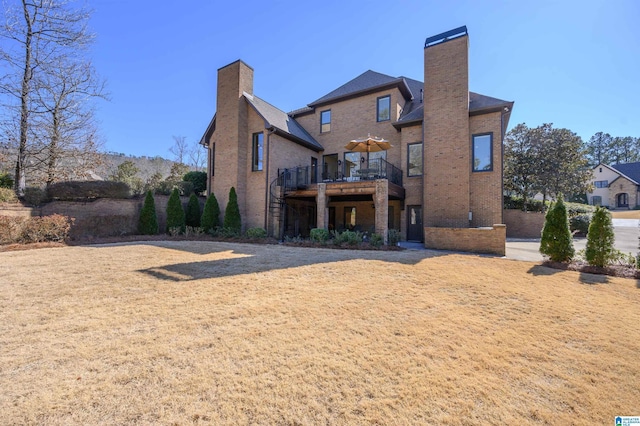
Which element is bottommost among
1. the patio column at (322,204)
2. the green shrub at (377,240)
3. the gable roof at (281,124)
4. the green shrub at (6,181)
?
the green shrub at (377,240)

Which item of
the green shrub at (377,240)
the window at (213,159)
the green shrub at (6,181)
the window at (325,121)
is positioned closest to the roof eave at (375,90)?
the window at (325,121)

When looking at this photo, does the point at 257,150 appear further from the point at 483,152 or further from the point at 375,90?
the point at 483,152

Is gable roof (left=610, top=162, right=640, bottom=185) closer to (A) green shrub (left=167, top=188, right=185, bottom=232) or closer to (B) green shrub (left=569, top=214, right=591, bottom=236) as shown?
(B) green shrub (left=569, top=214, right=591, bottom=236)

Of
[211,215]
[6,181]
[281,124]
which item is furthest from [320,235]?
[6,181]

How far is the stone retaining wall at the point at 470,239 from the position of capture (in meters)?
9.81

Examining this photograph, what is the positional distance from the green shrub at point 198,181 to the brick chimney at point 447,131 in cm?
1403

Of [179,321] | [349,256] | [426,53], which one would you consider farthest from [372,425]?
[426,53]

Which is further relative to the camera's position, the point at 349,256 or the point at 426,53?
the point at 426,53

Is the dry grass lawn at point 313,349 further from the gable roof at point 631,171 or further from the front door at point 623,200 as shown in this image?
the gable roof at point 631,171

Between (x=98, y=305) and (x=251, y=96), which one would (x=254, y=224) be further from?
(x=98, y=305)

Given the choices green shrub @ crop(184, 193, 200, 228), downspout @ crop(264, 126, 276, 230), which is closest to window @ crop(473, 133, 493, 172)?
downspout @ crop(264, 126, 276, 230)

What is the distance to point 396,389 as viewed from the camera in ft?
8.46

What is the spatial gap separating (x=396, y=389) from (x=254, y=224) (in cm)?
1337

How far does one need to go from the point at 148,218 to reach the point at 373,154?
44.1ft
